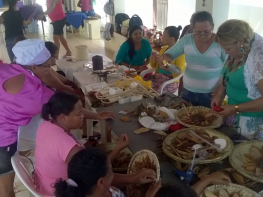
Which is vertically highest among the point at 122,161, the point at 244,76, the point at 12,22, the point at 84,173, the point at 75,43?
the point at 12,22

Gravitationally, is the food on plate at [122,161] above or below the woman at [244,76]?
below

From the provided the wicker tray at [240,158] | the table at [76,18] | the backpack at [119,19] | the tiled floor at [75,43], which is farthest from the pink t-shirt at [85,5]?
the wicker tray at [240,158]

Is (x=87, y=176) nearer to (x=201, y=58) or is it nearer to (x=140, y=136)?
(x=140, y=136)

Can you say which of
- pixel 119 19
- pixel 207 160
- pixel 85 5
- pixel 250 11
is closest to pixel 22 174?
pixel 207 160

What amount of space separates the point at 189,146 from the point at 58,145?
2.08 ft

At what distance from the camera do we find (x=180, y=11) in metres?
4.54

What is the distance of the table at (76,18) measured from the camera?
716 centimetres

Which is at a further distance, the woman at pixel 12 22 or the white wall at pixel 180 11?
the white wall at pixel 180 11

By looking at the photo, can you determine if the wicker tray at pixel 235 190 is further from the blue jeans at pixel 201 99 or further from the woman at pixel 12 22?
the woman at pixel 12 22

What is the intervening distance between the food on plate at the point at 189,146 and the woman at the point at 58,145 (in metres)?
0.19

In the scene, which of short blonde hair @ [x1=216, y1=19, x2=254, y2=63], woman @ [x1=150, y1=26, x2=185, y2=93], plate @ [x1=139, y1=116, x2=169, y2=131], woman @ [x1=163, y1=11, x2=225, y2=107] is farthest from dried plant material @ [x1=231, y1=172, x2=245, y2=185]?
woman @ [x1=150, y1=26, x2=185, y2=93]

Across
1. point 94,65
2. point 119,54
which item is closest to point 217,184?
point 94,65

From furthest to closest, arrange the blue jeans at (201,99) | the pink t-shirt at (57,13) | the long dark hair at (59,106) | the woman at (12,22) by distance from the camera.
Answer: the pink t-shirt at (57,13) → the woman at (12,22) → the blue jeans at (201,99) → the long dark hair at (59,106)

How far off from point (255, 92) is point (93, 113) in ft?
3.24
